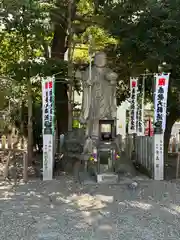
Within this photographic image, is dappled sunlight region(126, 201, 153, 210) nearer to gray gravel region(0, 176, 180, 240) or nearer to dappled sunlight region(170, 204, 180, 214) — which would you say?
gray gravel region(0, 176, 180, 240)

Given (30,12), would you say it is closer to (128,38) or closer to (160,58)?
(128,38)

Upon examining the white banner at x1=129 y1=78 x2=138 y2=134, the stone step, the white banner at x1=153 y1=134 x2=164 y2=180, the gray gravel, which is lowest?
the gray gravel

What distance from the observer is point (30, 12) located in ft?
27.8

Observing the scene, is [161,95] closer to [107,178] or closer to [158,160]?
[158,160]

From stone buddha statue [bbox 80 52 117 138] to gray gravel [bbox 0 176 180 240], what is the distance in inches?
75.3

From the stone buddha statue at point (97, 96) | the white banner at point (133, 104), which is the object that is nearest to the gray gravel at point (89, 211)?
the stone buddha statue at point (97, 96)

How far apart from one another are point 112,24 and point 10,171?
15.0 ft

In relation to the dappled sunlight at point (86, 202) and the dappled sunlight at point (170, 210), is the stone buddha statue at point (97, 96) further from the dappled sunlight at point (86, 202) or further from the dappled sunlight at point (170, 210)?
the dappled sunlight at point (170, 210)

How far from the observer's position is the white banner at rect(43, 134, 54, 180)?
8.18 metres

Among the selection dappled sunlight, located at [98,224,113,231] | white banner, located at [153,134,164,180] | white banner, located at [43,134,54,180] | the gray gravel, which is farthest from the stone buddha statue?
dappled sunlight, located at [98,224,113,231]

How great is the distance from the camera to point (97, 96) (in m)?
9.23

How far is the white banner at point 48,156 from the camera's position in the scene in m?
8.18

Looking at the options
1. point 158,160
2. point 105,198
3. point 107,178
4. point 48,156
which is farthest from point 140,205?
point 48,156

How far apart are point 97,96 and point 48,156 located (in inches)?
83.4
